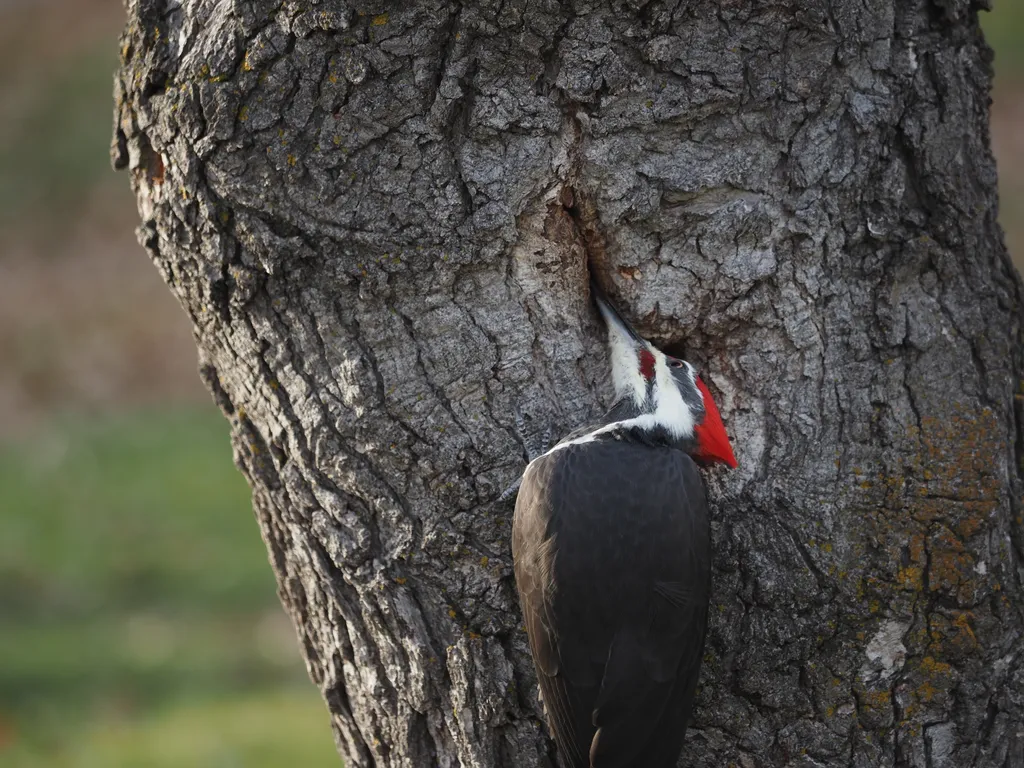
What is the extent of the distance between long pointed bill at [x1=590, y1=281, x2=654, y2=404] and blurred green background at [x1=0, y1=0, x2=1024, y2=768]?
3.29 metres

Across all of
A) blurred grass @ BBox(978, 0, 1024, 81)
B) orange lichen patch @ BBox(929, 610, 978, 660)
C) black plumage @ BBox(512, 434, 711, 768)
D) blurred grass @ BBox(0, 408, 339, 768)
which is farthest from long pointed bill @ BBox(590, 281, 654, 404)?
blurred grass @ BBox(978, 0, 1024, 81)

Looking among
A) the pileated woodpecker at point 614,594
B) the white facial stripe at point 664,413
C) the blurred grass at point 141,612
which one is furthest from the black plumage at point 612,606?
the blurred grass at point 141,612

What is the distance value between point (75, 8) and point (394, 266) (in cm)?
1489

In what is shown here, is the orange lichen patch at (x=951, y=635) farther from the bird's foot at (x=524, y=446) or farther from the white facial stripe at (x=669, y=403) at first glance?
the bird's foot at (x=524, y=446)

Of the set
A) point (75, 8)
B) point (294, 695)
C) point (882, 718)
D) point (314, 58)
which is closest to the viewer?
point (314, 58)

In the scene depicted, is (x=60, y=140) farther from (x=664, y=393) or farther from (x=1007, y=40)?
(x=664, y=393)

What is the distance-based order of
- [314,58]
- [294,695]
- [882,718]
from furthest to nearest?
[294,695], [882,718], [314,58]

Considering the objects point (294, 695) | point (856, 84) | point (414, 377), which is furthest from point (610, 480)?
point (294, 695)

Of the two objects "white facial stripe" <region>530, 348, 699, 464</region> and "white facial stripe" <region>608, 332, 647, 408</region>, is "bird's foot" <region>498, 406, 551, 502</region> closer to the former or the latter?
"white facial stripe" <region>530, 348, 699, 464</region>

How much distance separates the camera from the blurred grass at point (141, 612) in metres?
5.81

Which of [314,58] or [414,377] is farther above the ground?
[314,58]

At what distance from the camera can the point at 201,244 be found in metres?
2.83

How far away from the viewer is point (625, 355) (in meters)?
3.18

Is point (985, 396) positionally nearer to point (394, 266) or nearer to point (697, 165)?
point (697, 165)
